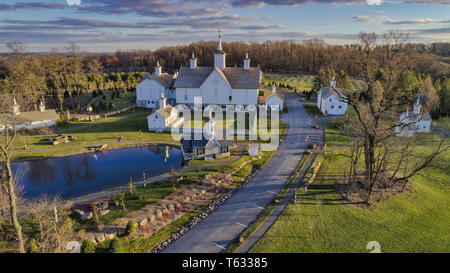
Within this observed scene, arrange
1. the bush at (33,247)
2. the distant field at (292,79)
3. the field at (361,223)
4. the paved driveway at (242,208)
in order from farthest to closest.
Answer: the distant field at (292,79) → the paved driveway at (242,208) → the field at (361,223) → the bush at (33,247)

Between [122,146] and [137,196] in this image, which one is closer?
[137,196]

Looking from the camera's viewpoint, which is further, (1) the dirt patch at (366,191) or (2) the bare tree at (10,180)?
(1) the dirt patch at (366,191)

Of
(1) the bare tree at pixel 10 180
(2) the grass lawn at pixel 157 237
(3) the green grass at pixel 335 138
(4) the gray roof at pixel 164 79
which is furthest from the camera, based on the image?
(4) the gray roof at pixel 164 79

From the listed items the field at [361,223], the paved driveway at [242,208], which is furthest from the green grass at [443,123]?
the paved driveway at [242,208]

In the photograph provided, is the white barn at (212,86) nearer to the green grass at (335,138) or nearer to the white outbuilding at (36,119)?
the green grass at (335,138)

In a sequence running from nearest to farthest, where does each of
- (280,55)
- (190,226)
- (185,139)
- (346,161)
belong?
1. (190,226)
2. (346,161)
3. (185,139)
4. (280,55)

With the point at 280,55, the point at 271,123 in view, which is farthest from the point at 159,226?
the point at 280,55

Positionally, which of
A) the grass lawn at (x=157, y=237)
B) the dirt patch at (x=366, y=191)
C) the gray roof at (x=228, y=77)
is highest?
the gray roof at (x=228, y=77)

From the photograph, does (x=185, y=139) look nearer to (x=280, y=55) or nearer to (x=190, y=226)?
(x=190, y=226)
